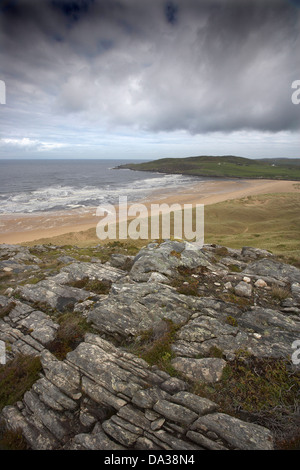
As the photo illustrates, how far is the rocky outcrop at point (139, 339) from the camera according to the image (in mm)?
5391

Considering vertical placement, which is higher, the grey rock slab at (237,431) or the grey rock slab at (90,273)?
the grey rock slab at (90,273)

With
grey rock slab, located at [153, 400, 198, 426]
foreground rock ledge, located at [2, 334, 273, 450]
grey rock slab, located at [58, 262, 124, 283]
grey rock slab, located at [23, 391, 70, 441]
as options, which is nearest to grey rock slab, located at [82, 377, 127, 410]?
foreground rock ledge, located at [2, 334, 273, 450]

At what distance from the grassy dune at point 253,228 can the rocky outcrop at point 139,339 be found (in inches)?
418

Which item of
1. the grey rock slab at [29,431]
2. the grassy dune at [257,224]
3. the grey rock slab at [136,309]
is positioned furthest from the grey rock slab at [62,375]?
the grassy dune at [257,224]

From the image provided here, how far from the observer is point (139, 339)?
8102mm

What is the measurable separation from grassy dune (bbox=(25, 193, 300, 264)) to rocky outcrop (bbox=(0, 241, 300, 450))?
10.6 m

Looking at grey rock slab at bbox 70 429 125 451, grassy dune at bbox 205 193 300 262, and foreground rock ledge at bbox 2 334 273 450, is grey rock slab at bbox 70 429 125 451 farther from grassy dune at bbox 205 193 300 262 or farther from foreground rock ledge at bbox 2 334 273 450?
grassy dune at bbox 205 193 300 262

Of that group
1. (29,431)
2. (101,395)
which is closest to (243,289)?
(101,395)

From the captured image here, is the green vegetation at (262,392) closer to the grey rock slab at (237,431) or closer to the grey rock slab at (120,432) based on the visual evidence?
the grey rock slab at (237,431)

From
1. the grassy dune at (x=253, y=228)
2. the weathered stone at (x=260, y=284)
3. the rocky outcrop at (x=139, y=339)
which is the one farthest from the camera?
the grassy dune at (x=253, y=228)

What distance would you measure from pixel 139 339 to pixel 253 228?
33911 millimetres

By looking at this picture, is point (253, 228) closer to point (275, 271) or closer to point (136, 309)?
point (275, 271)

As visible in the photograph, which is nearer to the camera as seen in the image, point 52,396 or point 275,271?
point 52,396

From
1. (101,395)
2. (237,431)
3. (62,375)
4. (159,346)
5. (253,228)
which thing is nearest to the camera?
(237,431)
